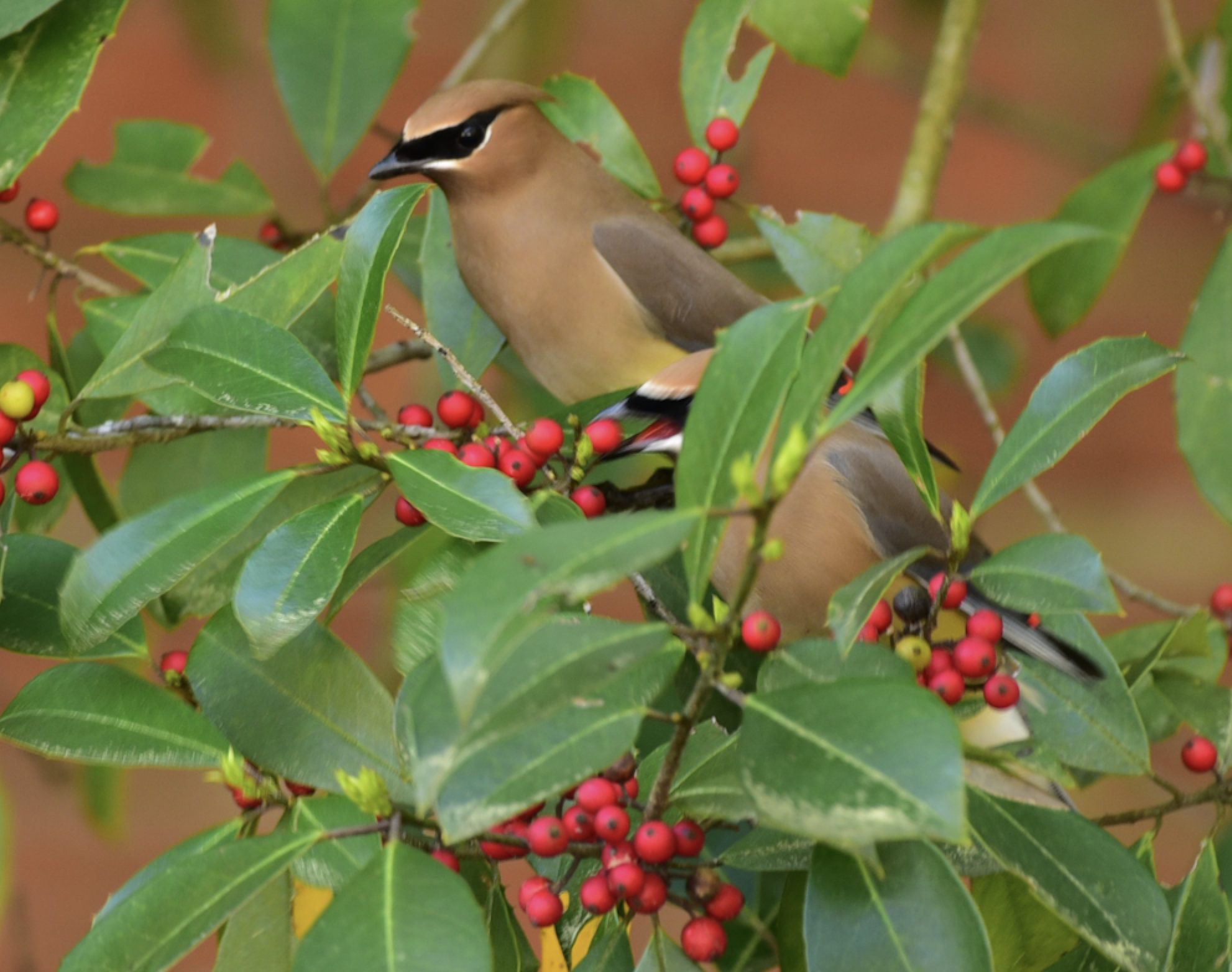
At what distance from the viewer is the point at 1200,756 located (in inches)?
35.3

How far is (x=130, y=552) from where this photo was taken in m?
0.67

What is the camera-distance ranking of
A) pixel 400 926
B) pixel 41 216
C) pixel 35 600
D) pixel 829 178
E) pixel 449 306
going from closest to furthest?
pixel 400 926, pixel 35 600, pixel 41 216, pixel 449 306, pixel 829 178

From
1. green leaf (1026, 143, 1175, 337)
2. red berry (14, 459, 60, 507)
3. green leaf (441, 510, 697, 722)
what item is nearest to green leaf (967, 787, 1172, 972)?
green leaf (441, 510, 697, 722)

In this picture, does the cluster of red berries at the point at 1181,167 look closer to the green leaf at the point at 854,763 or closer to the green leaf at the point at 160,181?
the green leaf at the point at 160,181


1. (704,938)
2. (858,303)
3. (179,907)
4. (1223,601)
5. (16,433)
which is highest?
(858,303)

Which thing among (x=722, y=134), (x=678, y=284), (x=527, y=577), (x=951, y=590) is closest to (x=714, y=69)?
(x=722, y=134)

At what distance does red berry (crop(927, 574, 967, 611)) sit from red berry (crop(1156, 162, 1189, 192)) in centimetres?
81

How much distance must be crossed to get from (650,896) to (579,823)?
50 millimetres

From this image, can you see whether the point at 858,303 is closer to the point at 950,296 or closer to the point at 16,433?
the point at 950,296

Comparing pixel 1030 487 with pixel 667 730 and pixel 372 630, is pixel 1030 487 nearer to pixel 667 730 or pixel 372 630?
pixel 667 730

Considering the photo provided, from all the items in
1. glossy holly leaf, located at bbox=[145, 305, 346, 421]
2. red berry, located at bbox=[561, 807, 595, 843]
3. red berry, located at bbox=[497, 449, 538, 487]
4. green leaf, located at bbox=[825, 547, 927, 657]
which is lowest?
red berry, located at bbox=[561, 807, 595, 843]

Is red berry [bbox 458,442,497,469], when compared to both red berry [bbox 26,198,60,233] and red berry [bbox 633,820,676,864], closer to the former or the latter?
red berry [bbox 633,820,676,864]

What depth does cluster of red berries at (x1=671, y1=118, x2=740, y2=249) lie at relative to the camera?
3.84 feet

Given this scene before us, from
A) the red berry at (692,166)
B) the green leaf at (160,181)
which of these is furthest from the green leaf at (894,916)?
the green leaf at (160,181)
